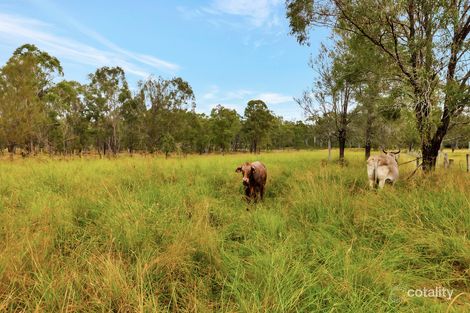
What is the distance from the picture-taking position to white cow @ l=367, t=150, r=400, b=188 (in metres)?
6.75

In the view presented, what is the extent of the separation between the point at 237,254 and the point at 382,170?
521cm

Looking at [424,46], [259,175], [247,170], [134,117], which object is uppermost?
[134,117]

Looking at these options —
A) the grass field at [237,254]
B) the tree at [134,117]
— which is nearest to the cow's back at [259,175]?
the grass field at [237,254]

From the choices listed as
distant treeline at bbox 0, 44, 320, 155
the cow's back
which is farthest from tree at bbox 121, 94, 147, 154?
the cow's back

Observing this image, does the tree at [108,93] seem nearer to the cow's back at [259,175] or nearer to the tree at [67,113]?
the tree at [67,113]

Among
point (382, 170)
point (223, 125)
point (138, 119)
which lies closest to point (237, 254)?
point (382, 170)

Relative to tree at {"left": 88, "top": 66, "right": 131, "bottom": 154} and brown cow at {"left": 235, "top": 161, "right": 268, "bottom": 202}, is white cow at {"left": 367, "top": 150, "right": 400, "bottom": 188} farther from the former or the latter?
tree at {"left": 88, "top": 66, "right": 131, "bottom": 154}

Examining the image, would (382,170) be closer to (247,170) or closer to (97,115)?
(247,170)

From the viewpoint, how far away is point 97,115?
47750 millimetres

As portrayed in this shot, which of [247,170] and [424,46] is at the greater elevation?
[424,46]

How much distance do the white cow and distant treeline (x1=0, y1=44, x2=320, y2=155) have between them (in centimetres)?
1302

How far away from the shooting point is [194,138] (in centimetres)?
5406

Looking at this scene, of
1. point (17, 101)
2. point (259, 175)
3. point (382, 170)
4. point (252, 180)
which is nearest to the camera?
point (382, 170)

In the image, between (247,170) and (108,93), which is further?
(108,93)
